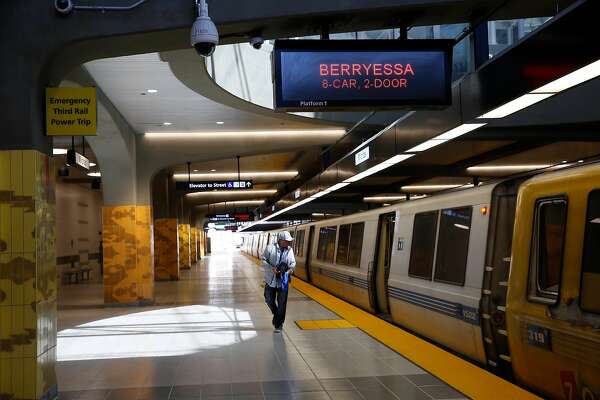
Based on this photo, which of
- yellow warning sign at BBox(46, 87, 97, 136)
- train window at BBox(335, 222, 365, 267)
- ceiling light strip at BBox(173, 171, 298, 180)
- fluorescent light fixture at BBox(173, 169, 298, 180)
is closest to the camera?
yellow warning sign at BBox(46, 87, 97, 136)

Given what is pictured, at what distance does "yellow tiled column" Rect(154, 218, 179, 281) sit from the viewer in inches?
1009

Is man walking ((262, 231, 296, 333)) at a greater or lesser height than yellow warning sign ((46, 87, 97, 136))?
lesser

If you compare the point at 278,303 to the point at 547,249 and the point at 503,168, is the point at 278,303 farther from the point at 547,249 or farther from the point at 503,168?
the point at 503,168

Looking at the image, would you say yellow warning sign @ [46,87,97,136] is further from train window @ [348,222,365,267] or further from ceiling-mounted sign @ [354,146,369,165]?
train window @ [348,222,365,267]

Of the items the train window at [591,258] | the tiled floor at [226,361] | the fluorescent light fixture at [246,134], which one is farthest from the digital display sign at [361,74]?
the fluorescent light fixture at [246,134]

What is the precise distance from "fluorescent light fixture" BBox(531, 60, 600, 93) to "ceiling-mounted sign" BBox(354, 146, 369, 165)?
21.7ft

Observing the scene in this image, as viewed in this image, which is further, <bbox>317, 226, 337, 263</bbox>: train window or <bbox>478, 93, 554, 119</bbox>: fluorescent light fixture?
<bbox>317, 226, 337, 263</bbox>: train window

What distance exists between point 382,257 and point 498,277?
20.8 feet

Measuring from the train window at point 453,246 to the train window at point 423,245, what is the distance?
0.30 meters

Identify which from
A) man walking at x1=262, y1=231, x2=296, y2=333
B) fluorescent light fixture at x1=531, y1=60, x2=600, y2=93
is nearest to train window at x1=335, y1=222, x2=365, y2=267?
man walking at x1=262, y1=231, x2=296, y2=333

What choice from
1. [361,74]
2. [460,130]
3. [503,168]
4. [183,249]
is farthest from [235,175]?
[361,74]

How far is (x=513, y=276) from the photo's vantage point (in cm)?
630

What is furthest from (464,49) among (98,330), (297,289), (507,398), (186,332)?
(297,289)

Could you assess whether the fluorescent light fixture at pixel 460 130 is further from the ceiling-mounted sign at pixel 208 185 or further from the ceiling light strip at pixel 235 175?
the ceiling light strip at pixel 235 175
